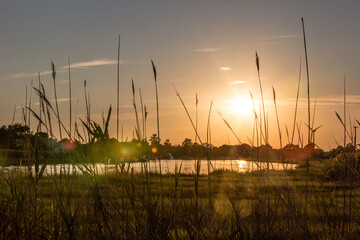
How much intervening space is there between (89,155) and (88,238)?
0.52 m

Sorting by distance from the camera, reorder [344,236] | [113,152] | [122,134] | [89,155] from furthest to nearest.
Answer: [122,134] → [344,236] → [89,155] → [113,152]

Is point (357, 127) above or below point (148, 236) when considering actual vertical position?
above

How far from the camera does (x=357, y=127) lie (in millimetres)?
2443

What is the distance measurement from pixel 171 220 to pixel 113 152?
511 mm

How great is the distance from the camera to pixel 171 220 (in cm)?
178

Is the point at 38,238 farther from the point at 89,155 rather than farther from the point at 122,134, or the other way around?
the point at 122,134

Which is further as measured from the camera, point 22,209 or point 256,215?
point 256,215

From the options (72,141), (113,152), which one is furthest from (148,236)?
(72,141)

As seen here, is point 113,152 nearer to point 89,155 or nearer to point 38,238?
point 89,155

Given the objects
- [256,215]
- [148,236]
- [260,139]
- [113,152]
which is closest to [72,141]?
[113,152]

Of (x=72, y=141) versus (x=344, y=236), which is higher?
(x=72, y=141)

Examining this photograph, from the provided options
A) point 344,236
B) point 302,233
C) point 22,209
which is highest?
point 22,209

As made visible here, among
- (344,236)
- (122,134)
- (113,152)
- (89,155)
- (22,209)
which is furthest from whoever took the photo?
(122,134)

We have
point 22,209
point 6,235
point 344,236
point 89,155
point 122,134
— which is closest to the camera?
point 89,155
